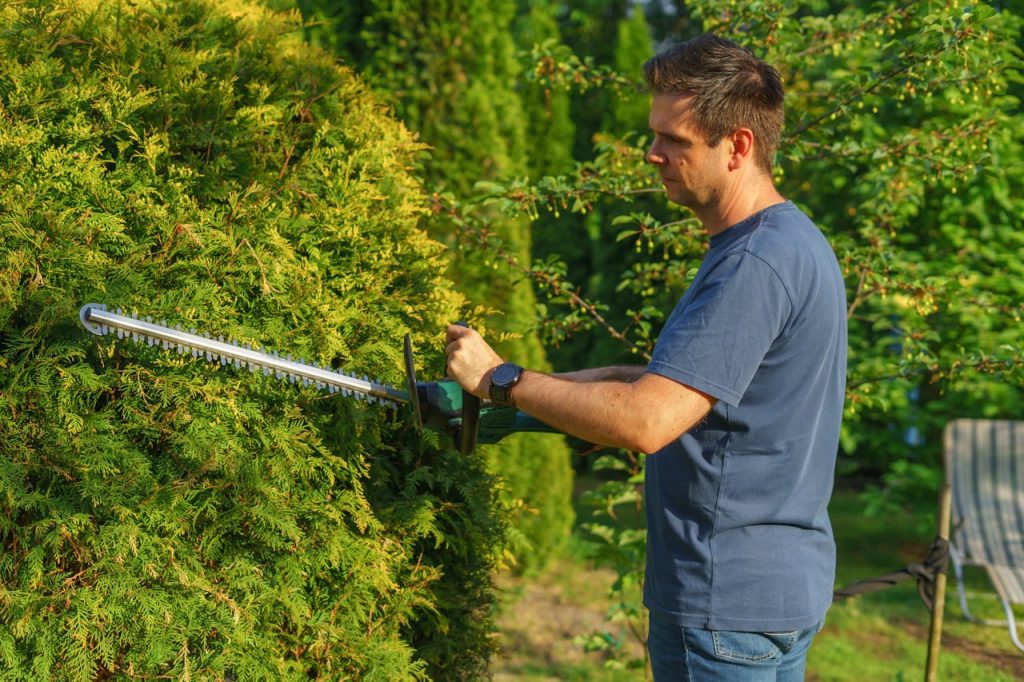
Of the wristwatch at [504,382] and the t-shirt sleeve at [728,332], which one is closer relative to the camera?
the t-shirt sleeve at [728,332]

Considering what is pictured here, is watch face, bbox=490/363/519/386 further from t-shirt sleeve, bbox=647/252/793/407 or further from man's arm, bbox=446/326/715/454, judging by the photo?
t-shirt sleeve, bbox=647/252/793/407

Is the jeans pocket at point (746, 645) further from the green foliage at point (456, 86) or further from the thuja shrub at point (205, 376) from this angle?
the green foliage at point (456, 86)

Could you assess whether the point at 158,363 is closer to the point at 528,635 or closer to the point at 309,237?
the point at 309,237

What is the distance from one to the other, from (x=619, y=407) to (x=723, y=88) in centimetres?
68

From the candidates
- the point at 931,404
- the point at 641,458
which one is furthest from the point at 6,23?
the point at 931,404

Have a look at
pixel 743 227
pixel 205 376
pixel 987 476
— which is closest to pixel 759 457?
pixel 743 227

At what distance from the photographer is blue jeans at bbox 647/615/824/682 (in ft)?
6.49

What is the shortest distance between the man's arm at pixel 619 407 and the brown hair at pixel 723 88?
539mm

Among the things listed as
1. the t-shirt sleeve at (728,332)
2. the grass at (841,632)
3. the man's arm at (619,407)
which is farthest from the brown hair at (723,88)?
the grass at (841,632)

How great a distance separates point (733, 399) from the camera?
1.82 m

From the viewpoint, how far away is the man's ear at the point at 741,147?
2004mm

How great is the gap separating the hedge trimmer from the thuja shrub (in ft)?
0.50

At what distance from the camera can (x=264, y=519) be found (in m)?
2.31

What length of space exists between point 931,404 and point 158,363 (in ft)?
19.3
